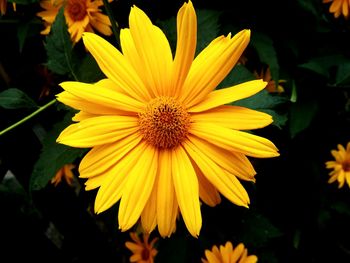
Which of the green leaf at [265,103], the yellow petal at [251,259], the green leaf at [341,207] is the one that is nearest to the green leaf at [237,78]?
the green leaf at [265,103]

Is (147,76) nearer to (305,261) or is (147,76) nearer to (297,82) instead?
(297,82)

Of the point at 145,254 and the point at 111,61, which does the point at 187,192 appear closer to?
the point at 111,61

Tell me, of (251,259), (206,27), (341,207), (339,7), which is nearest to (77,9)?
(206,27)

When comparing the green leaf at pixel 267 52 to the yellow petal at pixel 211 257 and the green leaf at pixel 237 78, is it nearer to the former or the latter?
the green leaf at pixel 237 78

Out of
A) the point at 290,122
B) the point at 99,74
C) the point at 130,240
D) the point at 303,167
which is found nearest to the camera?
the point at 99,74

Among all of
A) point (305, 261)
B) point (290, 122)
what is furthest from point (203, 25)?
point (305, 261)

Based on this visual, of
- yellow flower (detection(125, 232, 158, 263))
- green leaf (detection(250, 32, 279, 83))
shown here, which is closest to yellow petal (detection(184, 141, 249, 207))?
green leaf (detection(250, 32, 279, 83))

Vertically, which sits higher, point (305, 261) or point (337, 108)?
point (337, 108)
